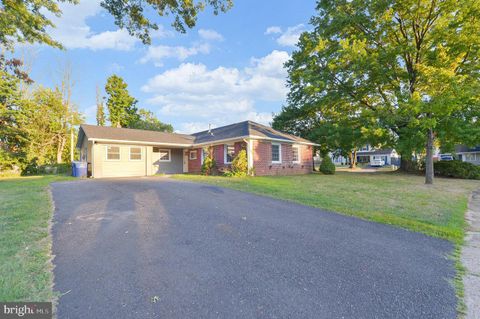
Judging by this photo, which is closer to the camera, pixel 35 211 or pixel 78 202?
pixel 35 211

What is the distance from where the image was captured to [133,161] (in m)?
16.7

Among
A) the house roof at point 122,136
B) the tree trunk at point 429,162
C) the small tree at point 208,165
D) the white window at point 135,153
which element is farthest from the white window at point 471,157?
the white window at point 135,153

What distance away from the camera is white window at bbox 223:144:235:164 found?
15.8 meters

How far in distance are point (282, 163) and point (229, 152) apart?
430cm

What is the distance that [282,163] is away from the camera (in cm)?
1711

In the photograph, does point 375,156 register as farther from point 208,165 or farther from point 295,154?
point 208,165

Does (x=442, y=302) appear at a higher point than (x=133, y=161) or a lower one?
lower

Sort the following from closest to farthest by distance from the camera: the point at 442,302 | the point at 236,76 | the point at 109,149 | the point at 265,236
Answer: the point at 442,302
the point at 265,236
the point at 109,149
the point at 236,76

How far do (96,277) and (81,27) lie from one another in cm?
1171

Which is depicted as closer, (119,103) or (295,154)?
(295,154)

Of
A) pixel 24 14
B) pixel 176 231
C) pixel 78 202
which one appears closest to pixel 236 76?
pixel 24 14

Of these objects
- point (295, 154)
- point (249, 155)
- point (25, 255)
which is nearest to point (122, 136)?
point (249, 155)

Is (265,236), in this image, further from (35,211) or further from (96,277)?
(35,211)

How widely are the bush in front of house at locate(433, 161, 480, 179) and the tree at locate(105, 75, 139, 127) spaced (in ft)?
131
